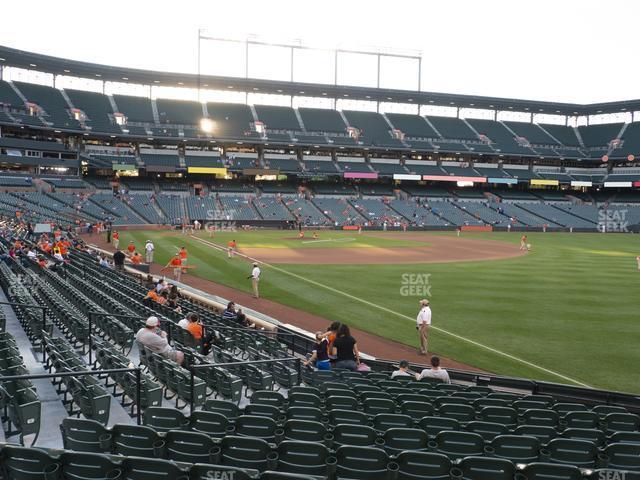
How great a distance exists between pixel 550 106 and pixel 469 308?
299 feet

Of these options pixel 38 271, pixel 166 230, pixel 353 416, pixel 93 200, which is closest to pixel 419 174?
pixel 166 230

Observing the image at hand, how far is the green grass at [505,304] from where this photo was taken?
1638 cm

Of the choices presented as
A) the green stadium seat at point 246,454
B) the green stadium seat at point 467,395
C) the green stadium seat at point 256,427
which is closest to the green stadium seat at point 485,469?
the green stadium seat at point 246,454

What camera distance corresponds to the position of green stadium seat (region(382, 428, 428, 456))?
6141 millimetres

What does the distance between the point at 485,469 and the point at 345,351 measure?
7788 mm

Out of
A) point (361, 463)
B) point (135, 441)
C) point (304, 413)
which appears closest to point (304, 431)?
point (304, 413)

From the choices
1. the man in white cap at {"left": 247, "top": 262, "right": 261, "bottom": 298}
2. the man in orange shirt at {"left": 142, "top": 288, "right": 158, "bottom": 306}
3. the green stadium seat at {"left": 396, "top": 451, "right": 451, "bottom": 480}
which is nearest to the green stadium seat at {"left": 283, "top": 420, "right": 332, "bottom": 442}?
the green stadium seat at {"left": 396, "top": 451, "right": 451, "bottom": 480}

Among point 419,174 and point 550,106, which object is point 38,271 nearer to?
point 419,174

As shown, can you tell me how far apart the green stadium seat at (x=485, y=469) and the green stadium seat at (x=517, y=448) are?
1112 mm

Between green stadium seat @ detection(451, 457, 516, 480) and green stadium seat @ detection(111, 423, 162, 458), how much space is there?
10.3 feet

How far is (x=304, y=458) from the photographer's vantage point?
5.18m

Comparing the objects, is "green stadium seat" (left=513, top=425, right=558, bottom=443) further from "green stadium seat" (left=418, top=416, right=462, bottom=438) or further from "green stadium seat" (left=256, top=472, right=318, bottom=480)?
"green stadium seat" (left=256, top=472, right=318, bottom=480)

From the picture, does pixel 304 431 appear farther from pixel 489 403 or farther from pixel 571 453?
pixel 489 403

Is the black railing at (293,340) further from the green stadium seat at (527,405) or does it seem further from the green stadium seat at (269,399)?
the green stadium seat at (527,405)
